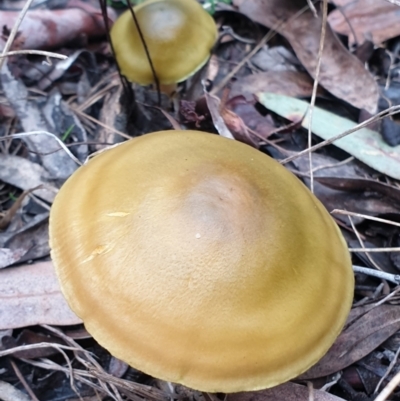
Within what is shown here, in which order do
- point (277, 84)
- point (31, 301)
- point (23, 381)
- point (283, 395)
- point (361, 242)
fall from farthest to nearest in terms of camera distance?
point (277, 84), point (361, 242), point (31, 301), point (23, 381), point (283, 395)

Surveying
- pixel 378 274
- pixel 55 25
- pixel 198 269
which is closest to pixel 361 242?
pixel 378 274

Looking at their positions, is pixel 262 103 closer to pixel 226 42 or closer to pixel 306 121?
pixel 306 121

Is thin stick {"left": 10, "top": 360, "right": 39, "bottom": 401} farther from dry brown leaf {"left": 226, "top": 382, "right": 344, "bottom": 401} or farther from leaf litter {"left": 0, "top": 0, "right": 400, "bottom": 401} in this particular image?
dry brown leaf {"left": 226, "top": 382, "right": 344, "bottom": 401}

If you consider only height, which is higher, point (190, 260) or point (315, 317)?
point (190, 260)

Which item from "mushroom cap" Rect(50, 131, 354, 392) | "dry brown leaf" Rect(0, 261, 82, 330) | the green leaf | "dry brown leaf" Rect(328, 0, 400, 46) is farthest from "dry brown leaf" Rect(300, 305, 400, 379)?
"dry brown leaf" Rect(328, 0, 400, 46)

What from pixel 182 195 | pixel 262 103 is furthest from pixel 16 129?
pixel 182 195

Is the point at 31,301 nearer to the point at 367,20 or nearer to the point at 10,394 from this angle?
the point at 10,394
